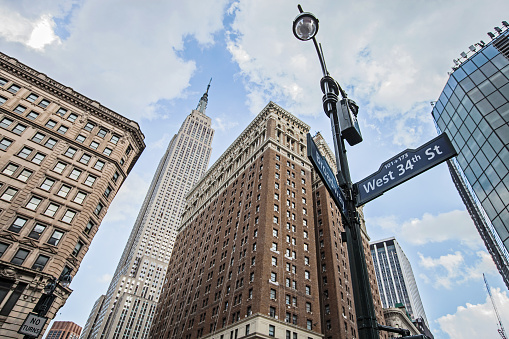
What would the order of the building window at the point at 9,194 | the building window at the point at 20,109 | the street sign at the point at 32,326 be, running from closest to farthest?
the street sign at the point at 32,326
the building window at the point at 9,194
the building window at the point at 20,109

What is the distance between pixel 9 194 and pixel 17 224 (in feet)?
12.5

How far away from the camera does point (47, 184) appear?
3569 centimetres

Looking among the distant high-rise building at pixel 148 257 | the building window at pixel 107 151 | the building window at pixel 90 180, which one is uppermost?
the distant high-rise building at pixel 148 257

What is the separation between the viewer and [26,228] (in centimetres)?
3170

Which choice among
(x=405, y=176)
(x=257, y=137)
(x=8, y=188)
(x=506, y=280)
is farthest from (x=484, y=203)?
(x=506, y=280)

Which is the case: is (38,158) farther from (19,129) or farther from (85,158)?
(85,158)

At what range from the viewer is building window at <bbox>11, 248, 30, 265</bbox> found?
2953cm

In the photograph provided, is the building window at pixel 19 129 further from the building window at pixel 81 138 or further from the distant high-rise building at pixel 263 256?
the distant high-rise building at pixel 263 256

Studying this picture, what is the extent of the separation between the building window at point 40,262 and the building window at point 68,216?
465cm

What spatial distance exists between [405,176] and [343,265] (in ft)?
203

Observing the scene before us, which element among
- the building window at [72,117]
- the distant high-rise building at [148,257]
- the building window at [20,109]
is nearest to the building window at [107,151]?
the building window at [72,117]

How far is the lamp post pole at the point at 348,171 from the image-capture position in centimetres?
609

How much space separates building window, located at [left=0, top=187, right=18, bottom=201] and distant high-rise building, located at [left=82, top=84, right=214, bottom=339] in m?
141

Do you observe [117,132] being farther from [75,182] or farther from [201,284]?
[201,284]
